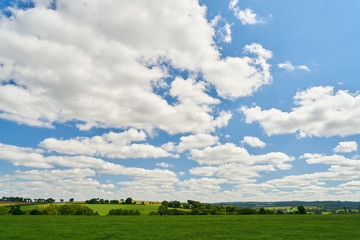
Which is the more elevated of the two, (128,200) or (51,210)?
(51,210)

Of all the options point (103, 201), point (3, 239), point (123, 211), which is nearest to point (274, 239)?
point (3, 239)

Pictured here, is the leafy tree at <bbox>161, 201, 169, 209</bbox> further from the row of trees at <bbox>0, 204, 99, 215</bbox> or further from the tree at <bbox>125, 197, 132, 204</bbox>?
the row of trees at <bbox>0, 204, 99, 215</bbox>

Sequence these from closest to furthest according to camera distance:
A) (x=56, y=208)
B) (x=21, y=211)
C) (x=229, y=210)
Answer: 1. (x=21, y=211)
2. (x=56, y=208)
3. (x=229, y=210)

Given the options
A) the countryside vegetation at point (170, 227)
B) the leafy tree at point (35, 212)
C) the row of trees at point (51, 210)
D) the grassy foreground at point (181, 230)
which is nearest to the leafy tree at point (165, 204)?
the countryside vegetation at point (170, 227)

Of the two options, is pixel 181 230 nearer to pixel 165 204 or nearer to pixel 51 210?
pixel 51 210

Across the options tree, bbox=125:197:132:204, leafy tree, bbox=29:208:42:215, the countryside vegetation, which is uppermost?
the countryside vegetation

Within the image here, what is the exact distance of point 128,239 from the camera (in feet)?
94.2

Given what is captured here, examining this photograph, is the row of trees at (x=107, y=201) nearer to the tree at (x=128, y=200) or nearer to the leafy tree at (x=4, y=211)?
the tree at (x=128, y=200)

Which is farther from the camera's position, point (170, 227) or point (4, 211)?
point (4, 211)

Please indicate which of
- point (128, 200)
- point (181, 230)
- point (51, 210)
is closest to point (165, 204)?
point (128, 200)

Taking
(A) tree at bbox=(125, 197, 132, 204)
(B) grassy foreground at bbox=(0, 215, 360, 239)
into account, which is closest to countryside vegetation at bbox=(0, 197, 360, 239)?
(B) grassy foreground at bbox=(0, 215, 360, 239)

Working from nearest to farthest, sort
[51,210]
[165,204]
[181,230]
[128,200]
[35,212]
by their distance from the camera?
[181,230], [35,212], [51,210], [165,204], [128,200]

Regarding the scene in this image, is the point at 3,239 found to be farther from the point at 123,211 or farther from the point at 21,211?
the point at 123,211

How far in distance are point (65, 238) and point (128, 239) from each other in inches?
360
